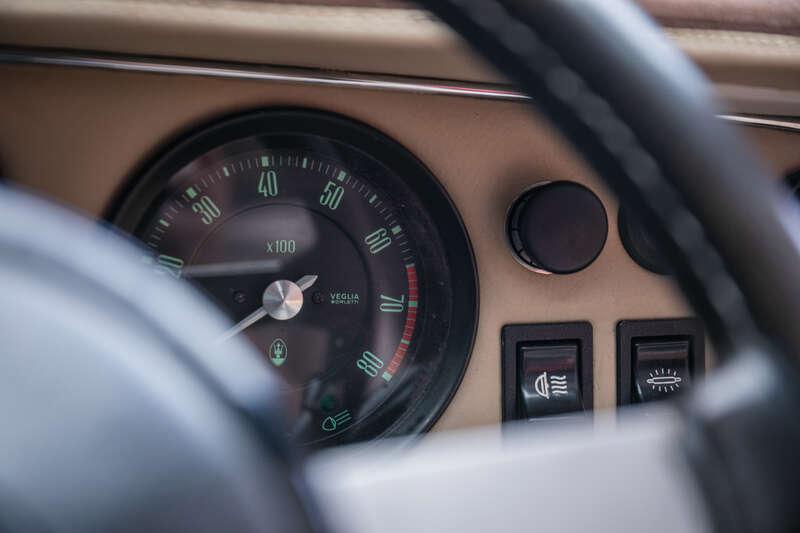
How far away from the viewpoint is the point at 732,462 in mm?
376

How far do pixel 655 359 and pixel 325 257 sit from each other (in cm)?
60

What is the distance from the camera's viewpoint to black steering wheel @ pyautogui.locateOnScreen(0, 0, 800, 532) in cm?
33

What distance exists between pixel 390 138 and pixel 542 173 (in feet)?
0.86

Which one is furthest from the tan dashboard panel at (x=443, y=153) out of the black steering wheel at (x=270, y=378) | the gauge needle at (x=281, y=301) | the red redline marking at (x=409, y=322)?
the black steering wheel at (x=270, y=378)

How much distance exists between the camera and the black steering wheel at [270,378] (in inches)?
13.0

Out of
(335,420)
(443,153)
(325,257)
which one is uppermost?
(443,153)

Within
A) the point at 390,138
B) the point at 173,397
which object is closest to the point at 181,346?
the point at 173,397

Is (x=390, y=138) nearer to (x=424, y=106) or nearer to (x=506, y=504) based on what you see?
(x=424, y=106)

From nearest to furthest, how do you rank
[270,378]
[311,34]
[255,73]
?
[270,378], [311,34], [255,73]

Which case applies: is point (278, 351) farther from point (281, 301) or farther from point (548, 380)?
point (548, 380)

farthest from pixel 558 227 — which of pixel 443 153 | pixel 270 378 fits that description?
pixel 270 378

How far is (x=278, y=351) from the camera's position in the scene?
134 cm

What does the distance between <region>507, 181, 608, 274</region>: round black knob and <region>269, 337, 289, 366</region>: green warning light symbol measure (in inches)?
16.2

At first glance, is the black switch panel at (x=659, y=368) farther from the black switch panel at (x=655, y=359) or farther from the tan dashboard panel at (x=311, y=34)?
the tan dashboard panel at (x=311, y=34)
